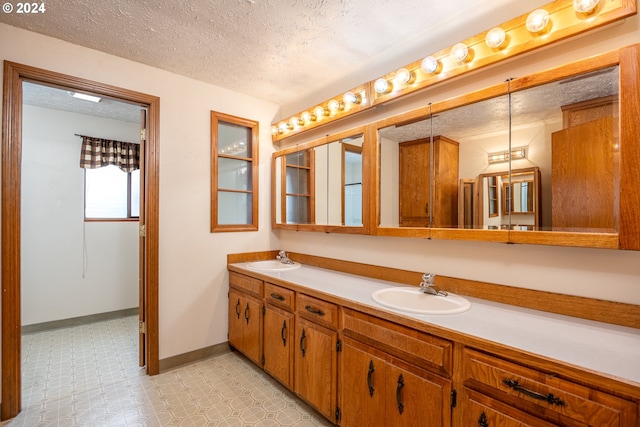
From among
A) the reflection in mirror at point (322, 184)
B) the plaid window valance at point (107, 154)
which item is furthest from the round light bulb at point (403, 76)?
the plaid window valance at point (107, 154)

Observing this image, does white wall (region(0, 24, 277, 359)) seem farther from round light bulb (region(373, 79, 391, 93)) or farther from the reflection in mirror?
round light bulb (region(373, 79, 391, 93))

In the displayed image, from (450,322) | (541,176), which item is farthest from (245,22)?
(450,322)

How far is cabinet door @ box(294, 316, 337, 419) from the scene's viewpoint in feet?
5.46

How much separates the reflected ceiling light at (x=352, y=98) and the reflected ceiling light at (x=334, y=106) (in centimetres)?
8

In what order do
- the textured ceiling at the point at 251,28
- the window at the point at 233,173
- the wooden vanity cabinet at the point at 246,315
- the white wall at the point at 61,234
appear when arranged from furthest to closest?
the white wall at the point at 61,234, the window at the point at 233,173, the wooden vanity cabinet at the point at 246,315, the textured ceiling at the point at 251,28

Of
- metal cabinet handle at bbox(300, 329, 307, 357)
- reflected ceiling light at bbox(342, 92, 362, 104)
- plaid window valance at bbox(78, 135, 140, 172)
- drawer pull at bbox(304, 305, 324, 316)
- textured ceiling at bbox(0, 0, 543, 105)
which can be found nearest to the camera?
textured ceiling at bbox(0, 0, 543, 105)

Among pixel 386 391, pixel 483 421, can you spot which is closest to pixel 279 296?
pixel 386 391

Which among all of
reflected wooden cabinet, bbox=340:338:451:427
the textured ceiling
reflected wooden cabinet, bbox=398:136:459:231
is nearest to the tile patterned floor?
reflected wooden cabinet, bbox=340:338:451:427

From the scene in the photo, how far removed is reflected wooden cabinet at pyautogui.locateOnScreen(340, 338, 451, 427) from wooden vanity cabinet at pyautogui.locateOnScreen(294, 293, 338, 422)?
3.6 inches

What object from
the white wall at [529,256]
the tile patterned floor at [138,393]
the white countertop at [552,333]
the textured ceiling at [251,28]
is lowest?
the tile patterned floor at [138,393]

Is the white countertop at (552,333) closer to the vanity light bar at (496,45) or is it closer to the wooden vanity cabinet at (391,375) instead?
the wooden vanity cabinet at (391,375)

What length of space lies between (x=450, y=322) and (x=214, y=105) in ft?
8.20

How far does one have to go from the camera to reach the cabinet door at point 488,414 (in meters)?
0.98

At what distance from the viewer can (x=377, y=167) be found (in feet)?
6.61
